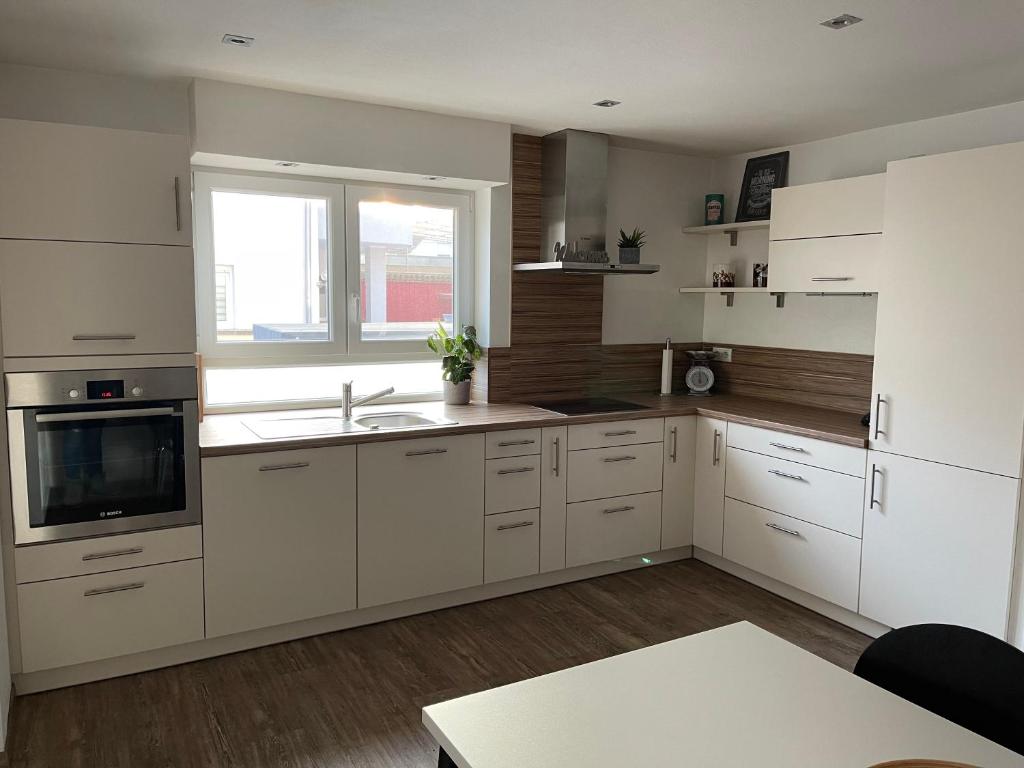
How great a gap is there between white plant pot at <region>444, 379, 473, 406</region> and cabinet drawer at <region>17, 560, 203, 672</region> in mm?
1528

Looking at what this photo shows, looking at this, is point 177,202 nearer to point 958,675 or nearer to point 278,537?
point 278,537

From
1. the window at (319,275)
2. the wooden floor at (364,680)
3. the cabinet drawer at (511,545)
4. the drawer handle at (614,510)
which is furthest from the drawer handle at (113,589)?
the drawer handle at (614,510)

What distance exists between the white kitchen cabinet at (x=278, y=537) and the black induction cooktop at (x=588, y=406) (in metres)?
1.23

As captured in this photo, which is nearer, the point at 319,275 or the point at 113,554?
the point at 113,554

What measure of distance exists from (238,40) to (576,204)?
1.98 meters

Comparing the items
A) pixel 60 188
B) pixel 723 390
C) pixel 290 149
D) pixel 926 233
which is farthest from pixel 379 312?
pixel 926 233

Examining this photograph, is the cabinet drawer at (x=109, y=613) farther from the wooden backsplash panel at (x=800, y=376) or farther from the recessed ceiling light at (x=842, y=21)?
the wooden backsplash panel at (x=800, y=376)

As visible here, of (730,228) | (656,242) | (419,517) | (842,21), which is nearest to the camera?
(842,21)

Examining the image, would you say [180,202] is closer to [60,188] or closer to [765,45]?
[60,188]

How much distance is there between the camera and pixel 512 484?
3.71m

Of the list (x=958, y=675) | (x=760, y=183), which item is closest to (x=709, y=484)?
(x=760, y=183)

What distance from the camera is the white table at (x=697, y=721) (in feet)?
4.12

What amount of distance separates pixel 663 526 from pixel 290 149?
267 cm

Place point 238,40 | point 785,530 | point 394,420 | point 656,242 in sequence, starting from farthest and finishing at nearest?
point 656,242 → point 394,420 → point 785,530 → point 238,40
